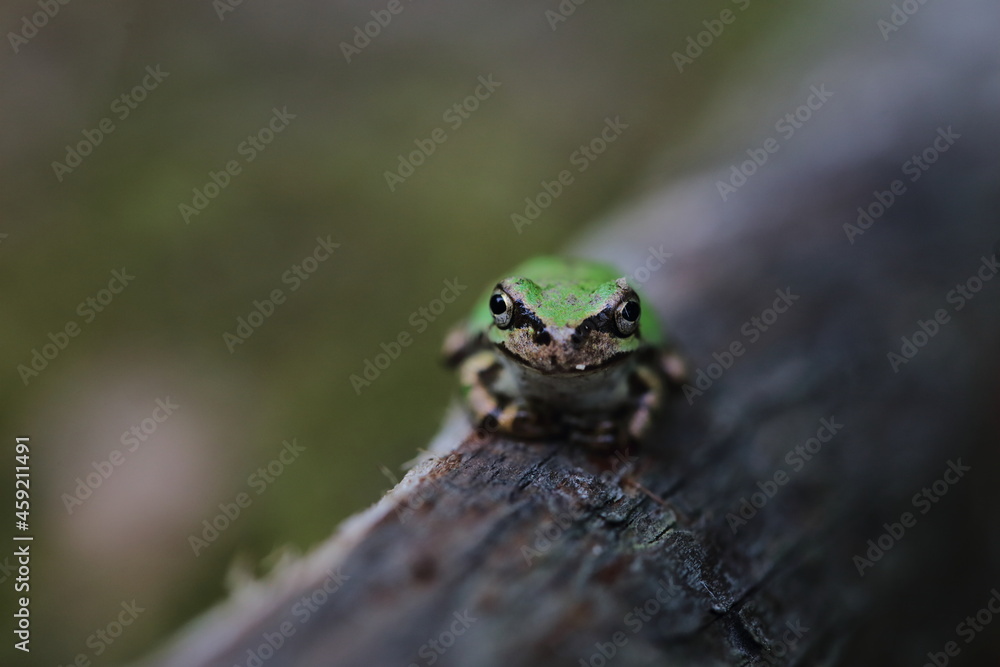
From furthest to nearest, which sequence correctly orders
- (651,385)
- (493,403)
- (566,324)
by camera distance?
(651,385)
(493,403)
(566,324)

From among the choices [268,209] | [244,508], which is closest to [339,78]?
[268,209]

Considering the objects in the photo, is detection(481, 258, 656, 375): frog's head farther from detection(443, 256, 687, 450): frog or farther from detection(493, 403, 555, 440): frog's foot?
detection(493, 403, 555, 440): frog's foot

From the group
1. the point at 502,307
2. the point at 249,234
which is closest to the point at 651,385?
the point at 502,307

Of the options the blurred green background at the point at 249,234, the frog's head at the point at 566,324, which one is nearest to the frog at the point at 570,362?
the frog's head at the point at 566,324

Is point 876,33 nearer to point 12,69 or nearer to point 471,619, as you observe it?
point 471,619

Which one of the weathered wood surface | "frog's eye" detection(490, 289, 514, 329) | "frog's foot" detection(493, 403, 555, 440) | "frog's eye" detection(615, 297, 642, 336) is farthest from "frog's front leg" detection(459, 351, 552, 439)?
"frog's eye" detection(615, 297, 642, 336)

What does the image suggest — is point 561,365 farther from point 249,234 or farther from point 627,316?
point 249,234
